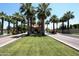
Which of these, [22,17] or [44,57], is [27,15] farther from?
[44,57]

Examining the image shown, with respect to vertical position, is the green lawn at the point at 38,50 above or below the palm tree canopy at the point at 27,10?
below

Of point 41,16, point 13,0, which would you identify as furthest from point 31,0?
point 41,16

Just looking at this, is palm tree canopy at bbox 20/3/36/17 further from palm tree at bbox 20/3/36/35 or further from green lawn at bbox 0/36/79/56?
green lawn at bbox 0/36/79/56

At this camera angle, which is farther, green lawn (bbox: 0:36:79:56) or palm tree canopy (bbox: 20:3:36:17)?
palm tree canopy (bbox: 20:3:36:17)

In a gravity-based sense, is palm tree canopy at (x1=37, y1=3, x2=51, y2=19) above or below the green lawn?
above

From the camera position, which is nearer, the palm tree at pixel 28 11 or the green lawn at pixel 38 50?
the green lawn at pixel 38 50

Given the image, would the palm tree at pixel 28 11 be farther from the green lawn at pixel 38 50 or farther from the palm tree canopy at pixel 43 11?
the green lawn at pixel 38 50

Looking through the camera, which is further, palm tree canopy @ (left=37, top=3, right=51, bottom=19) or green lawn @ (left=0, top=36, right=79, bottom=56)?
palm tree canopy @ (left=37, top=3, right=51, bottom=19)

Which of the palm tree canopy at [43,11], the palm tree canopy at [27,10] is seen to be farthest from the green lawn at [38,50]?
the palm tree canopy at [27,10]

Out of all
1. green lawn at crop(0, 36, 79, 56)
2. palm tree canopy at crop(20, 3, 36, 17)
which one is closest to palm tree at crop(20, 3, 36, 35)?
palm tree canopy at crop(20, 3, 36, 17)

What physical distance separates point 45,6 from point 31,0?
2735 centimetres

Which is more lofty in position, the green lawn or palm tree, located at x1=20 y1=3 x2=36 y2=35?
palm tree, located at x1=20 y1=3 x2=36 y2=35

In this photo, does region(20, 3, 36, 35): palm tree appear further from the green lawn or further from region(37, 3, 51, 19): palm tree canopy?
the green lawn

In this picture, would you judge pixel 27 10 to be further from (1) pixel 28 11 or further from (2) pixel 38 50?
(2) pixel 38 50
